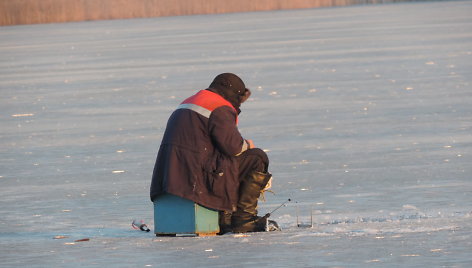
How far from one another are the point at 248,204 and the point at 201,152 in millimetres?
424

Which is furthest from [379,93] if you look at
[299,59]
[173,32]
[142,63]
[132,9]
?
[132,9]

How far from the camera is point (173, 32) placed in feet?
139

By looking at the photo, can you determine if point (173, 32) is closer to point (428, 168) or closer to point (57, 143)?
point (57, 143)

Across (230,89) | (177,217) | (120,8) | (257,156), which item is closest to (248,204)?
(257,156)

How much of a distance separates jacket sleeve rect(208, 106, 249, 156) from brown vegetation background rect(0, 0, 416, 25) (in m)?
64.0

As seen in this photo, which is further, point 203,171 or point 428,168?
point 428,168

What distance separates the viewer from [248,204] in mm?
6984

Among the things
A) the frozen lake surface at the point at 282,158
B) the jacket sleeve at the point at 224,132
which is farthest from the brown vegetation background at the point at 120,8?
the jacket sleeve at the point at 224,132

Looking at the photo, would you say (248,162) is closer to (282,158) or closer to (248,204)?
(248,204)

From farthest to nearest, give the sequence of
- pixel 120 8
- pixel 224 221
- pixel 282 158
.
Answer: pixel 120 8, pixel 282 158, pixel 224 221

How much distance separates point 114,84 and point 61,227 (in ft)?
41.9

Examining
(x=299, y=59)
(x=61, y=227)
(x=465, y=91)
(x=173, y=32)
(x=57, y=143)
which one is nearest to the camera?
(x=61, y=227)

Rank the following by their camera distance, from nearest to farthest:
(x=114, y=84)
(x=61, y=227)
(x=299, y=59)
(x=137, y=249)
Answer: (x=137, y=249), (x=61, y=227), (x=114, y=84), (x=299, y=59)

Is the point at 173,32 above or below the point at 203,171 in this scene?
below
